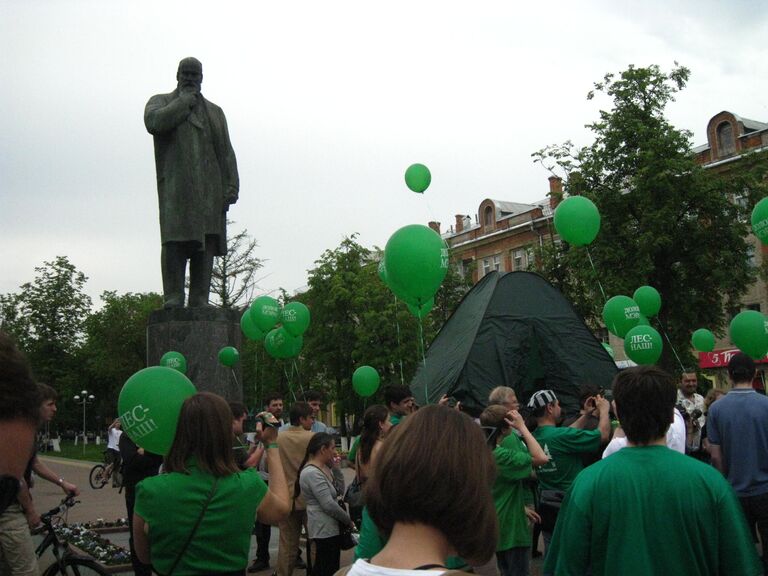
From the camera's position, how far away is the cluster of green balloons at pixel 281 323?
458 inches

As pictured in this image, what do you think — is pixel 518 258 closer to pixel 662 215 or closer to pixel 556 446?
pixel 662 215

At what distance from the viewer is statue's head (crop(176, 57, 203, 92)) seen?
32.8ft

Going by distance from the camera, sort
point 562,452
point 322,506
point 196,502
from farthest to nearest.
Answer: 1. point 322,506
2. point 562,452
3. point 196,502

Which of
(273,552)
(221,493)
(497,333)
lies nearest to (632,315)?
(497,333)

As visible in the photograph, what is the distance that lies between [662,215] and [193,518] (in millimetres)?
26112

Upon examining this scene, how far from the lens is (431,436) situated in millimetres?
1980

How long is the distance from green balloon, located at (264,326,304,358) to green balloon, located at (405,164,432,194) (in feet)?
9.47

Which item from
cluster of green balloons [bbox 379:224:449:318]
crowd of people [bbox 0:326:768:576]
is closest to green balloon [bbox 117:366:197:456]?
crowd of people [bbox 0:326:768:576]

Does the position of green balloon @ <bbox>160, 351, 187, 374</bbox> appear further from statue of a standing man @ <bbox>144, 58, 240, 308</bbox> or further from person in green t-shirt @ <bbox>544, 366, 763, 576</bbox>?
person in green t-shirt @ <bbox>544, 366, 763, 576</bbox>

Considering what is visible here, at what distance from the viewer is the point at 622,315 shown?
1245 centimetres

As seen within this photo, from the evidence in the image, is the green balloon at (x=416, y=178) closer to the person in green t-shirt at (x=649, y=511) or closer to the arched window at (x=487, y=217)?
the person in green t-shirt at (x=649, y=511)

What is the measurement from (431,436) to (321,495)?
15.7 feet

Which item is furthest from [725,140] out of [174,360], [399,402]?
[399,402]

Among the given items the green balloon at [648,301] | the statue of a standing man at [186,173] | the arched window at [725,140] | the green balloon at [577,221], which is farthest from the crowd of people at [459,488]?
the arched window at [725,140]
